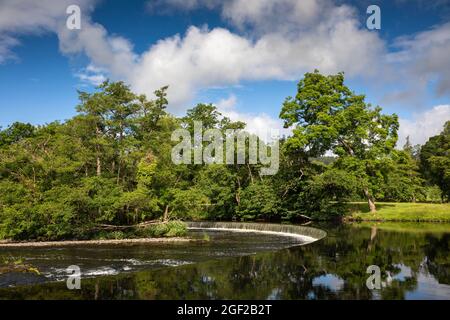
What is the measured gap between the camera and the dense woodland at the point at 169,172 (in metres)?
28.5

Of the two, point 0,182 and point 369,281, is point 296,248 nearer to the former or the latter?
point 369,281

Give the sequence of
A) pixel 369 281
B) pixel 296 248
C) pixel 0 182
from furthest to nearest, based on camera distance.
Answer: pixel 0 182 < pixel 296 248 < pixel 369 281

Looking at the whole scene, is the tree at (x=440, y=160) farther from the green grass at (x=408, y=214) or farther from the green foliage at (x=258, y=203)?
the green foliage at (x=258, y=203)

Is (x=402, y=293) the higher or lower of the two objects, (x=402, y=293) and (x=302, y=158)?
the lower

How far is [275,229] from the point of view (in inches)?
1296

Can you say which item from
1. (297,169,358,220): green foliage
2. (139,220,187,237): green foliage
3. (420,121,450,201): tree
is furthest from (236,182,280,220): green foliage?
(420,121,450,201): tree

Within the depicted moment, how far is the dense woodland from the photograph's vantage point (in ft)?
93.6

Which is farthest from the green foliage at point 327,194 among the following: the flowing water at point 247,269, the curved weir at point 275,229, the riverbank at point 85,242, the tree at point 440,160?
the riverbank at point 85,242

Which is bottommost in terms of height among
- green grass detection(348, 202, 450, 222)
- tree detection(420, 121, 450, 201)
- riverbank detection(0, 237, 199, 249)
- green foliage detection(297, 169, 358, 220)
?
riverbank detection(0, 237, 199, 249)

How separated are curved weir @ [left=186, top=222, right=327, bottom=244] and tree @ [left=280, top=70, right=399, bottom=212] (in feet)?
31.0

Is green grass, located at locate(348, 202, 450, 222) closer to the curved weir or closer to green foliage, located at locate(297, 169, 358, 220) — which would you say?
green foliage, located at locate(297, 169, 358, 220)
